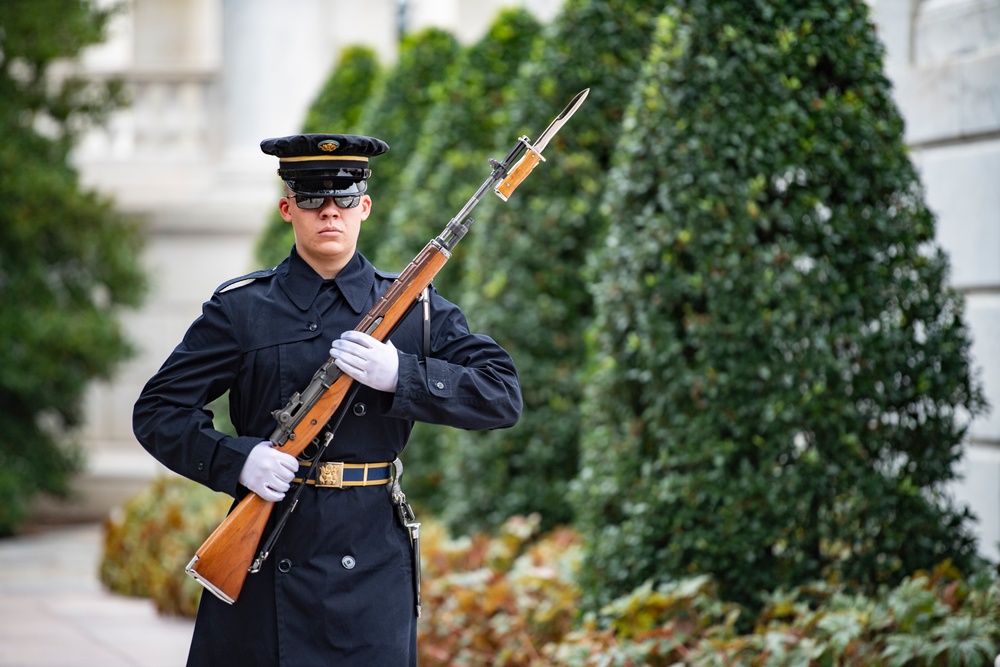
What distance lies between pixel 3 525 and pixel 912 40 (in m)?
8.35

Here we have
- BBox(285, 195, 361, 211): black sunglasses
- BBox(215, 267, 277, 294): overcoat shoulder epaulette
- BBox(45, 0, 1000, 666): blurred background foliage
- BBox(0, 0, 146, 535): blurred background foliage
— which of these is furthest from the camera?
BBox(0, 0, 146, 535): blurred background foliage

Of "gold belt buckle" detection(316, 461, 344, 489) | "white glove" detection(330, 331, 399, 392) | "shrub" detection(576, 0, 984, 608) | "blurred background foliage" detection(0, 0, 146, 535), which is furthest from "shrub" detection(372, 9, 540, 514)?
"white glove" detection(330, 331, 399, 392)

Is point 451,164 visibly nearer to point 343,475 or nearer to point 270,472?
point 343,475

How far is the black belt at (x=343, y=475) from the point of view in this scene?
3145mm

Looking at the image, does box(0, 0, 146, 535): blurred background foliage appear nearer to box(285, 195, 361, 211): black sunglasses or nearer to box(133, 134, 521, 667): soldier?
box(133, 134, 521, 667): soldier

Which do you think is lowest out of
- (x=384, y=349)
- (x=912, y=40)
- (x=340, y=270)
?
(x=384, y=349)

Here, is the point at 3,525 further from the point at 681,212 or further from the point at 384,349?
the point at 384,349

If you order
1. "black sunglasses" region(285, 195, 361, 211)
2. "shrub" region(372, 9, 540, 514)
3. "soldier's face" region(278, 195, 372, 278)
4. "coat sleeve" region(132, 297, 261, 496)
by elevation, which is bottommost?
"coat sleeve" region(132, 297, 261, 496)

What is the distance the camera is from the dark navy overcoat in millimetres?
3094

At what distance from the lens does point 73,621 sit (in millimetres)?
7875

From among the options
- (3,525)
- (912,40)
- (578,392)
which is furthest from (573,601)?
(3,525)

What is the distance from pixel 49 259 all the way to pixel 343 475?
940cm

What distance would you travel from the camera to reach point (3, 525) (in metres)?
11.2

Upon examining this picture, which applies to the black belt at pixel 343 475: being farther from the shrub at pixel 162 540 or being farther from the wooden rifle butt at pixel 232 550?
the shrub at pixel 162 540
